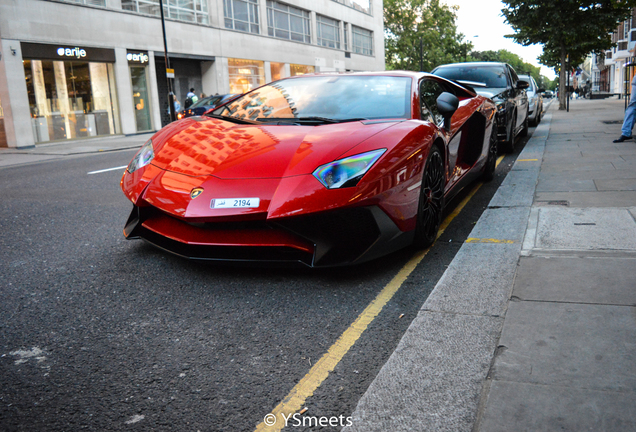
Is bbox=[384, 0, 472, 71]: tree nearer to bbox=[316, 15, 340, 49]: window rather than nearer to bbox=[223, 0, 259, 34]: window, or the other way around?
bbox=[316, 15, 340, 49]: window

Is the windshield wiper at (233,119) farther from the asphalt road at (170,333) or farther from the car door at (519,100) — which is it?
the car door at (519,100)

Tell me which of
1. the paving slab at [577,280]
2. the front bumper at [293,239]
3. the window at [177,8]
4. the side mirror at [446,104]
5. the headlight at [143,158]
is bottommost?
the paving slab at [577,280]

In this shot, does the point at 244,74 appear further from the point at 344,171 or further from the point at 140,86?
the point at 344,171

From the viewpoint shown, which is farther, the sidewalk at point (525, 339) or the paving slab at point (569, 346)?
the paving slab at point (569, 346)

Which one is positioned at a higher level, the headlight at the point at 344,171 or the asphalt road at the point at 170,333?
the headlight at the point at 344,171

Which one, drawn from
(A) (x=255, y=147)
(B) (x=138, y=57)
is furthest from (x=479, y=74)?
(B) (x=138, y=57)

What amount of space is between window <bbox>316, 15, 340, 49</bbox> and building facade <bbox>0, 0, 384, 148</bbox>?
9.24ft

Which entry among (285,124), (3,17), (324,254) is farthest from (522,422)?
(3,17)

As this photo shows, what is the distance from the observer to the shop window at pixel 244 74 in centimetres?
3228

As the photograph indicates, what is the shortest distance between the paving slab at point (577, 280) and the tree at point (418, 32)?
72877 mm

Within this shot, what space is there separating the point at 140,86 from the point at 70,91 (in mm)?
4231

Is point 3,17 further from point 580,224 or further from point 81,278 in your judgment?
point 580,224

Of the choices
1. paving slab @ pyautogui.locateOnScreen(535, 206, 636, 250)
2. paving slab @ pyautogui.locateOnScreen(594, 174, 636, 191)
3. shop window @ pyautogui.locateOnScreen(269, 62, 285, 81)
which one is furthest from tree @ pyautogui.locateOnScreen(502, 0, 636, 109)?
paving slab @ pyautogui.locateOnScreen(535, 206, 636, 250)

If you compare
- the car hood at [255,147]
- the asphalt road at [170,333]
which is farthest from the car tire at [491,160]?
the car hood at [255,147]
